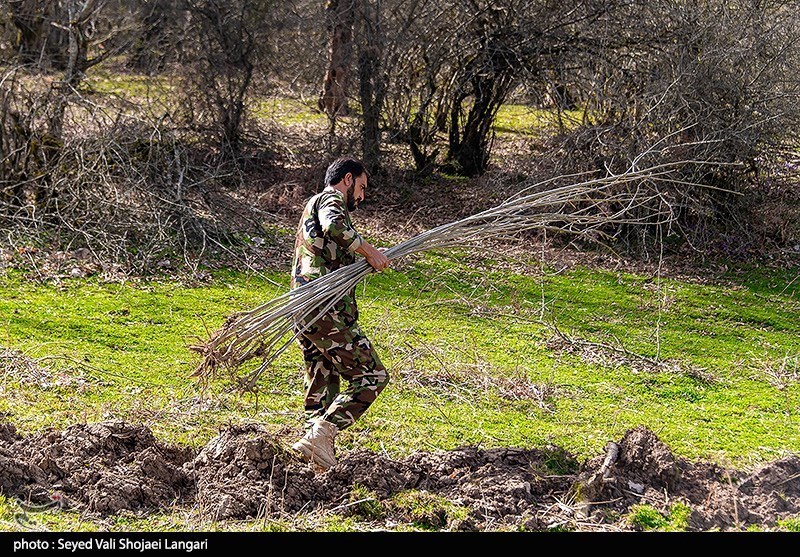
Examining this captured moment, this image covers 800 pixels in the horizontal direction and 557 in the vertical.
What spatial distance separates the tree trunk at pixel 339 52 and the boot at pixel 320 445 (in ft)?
30.0

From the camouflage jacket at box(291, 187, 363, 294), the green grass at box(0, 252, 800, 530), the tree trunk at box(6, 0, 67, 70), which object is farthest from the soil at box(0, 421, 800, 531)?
the tree trunk at box(6, 0, 67, 70)

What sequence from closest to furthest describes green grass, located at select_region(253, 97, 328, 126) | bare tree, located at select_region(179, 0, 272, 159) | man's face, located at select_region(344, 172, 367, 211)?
man's face, located at select_region(344, 172, 367, 211)
bare tree, located at select_region(179, 0, 272, 159)
green grass, located at select_region(253, 97, 328, 126)

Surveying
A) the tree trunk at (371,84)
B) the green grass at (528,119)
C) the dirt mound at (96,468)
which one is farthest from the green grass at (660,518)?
the tree trunk at (371,84)

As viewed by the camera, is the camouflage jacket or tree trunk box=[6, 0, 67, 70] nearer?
the camouflage jacket

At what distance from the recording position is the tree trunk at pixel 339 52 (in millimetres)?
14172

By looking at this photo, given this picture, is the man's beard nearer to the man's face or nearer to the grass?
the man's face

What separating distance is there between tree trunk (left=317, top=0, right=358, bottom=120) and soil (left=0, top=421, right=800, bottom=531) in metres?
8.99

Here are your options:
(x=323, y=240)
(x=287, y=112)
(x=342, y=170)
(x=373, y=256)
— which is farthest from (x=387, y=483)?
(x=287, y=112)

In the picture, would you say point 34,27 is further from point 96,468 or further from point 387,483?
point 387,483

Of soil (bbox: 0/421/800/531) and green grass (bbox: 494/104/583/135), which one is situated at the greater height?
green grass (bbox: 494/104/583/135)

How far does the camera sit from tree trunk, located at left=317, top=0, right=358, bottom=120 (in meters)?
14.2

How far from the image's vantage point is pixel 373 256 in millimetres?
5785

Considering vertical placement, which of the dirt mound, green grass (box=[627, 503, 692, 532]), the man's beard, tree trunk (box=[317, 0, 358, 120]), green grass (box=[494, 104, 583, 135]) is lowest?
the dirt mound
